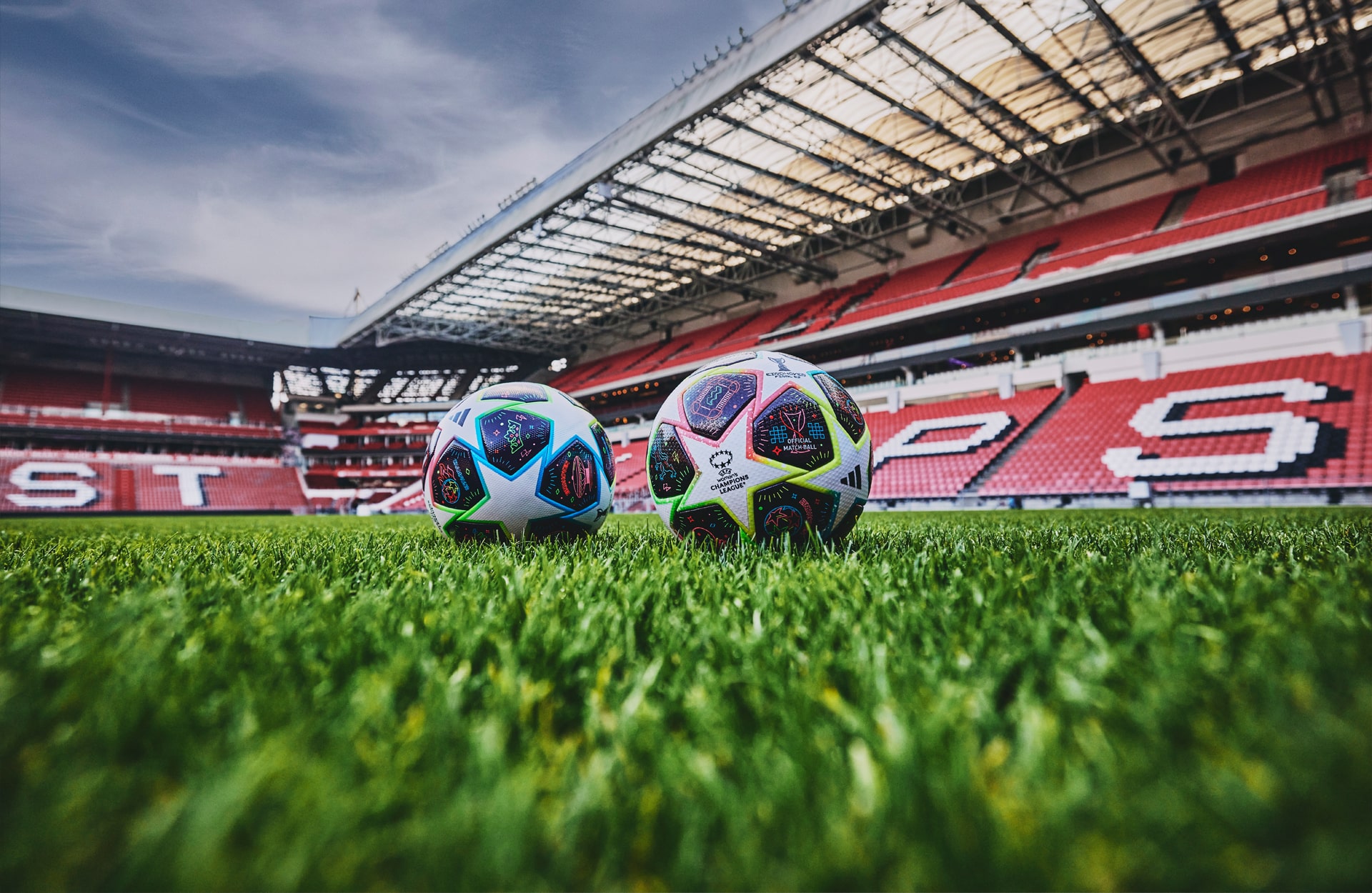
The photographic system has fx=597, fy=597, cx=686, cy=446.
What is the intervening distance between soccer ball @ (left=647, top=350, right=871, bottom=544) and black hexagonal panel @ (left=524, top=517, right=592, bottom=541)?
68 cm

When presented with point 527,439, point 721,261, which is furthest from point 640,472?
point 527,439

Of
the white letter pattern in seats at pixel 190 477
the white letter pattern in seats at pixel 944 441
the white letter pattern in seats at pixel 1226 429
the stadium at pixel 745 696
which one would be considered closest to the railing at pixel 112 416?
the white letter pattern in seats at pixel 190 477

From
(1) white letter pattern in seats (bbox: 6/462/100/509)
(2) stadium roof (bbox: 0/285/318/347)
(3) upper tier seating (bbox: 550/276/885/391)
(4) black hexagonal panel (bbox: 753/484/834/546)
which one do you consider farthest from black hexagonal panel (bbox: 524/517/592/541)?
(1) white letter pattern in seats (bbox: 6/462/100/509)

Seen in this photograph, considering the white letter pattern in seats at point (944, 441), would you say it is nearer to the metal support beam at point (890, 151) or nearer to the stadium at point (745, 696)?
the stadium at point (745, 696)

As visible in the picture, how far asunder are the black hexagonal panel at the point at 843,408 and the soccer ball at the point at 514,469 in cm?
137

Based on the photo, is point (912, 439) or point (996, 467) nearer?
point (996, 467)

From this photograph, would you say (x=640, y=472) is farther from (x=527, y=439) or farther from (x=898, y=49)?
(x=527, y=439)

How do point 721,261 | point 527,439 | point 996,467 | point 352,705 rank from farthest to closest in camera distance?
point 721,261, point 996,467, point 527,439, point 352,705

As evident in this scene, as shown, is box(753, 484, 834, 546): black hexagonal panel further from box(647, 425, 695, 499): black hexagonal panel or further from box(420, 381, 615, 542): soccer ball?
box(420, 381, 615, 542): soccer ball

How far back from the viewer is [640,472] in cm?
2352

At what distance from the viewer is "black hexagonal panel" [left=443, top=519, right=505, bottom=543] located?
11.1 ft

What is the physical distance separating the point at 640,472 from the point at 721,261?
28.8 feet

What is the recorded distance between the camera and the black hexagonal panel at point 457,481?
3.36 m

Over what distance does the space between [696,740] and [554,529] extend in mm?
2724
